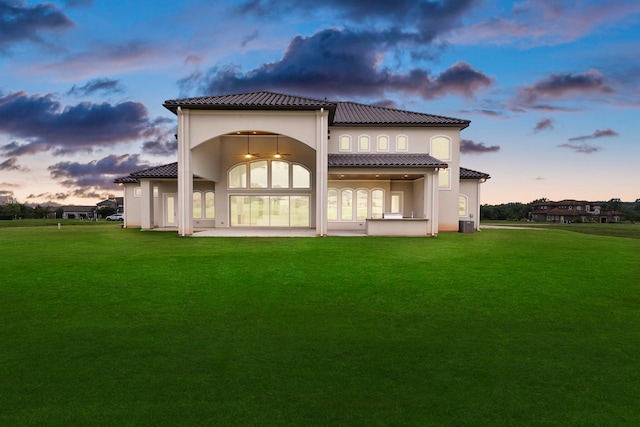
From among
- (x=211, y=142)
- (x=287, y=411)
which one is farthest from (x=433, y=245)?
(x=211, y=142)

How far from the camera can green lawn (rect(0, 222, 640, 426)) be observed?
143 inches

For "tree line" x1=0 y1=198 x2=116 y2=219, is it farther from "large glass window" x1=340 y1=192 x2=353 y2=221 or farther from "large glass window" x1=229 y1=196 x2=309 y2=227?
"large glass window" x1=340 y1=192 x2=353 y2=221

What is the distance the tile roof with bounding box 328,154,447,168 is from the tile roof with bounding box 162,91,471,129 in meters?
2.36

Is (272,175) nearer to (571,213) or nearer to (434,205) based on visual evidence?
(434,205)

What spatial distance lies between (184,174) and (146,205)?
7.31 m

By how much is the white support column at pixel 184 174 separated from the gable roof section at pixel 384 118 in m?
10.7

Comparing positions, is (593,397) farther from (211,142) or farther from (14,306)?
(211,142)

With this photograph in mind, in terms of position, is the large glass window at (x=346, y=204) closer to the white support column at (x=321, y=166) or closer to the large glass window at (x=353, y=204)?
the large glass window at (x=353, y=204)

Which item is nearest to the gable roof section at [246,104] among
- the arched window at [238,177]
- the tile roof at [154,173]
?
the tile roof at [154,173]

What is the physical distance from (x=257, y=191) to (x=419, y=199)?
461 inches

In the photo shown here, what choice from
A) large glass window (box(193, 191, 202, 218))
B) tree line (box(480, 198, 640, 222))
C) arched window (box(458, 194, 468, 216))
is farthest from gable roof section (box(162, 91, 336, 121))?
tree line (box(480, 198, 640, 222))

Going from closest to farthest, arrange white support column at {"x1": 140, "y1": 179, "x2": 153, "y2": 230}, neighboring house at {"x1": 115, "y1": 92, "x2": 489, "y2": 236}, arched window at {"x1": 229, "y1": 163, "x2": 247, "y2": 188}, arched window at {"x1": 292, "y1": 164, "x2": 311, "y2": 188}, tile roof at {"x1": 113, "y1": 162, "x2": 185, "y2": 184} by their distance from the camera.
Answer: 1. tile roof at {"x1": 113, "y1": 162, "x2": 185, "y2": 184}
2. white support column at {"x1": 140, "y1": 179, "x2": 153, "y2": 230}
3. neighboring house at {"x1": 115, "y1": 92, "x2": 489, "y2": 236}
4. arched window at {"x1": 292, "y1": 164, "x2": 311, "y2": 188}
5. arched window at {"x1": 229, "y1": 163, "x2": 247, "y2": 188}

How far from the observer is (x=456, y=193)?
87.3ft

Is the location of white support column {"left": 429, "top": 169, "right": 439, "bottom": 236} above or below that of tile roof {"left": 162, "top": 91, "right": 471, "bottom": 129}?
below
